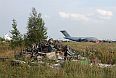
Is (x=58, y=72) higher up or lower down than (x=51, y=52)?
lower down

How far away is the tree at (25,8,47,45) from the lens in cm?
3641

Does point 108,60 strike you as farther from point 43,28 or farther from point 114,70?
point 43,28

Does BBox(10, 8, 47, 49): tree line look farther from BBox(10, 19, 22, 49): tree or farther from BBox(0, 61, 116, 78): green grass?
BBox(0, 61, 116, 78): green grass

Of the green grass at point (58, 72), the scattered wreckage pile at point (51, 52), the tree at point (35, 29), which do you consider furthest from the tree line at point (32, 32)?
the green grass at point (58, 72)

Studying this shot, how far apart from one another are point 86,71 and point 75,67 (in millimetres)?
627

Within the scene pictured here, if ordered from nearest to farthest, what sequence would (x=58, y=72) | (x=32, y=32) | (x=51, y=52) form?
(x=58, y=72), (x=51, y=52), (x=32, y=32)

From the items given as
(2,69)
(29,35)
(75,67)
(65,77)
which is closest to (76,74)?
(65,77)

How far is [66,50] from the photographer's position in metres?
18.4

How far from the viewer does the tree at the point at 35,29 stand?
36406 millimetres

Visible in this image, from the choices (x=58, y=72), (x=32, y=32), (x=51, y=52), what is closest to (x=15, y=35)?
(x=32, y=32)

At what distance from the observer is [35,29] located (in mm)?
37250

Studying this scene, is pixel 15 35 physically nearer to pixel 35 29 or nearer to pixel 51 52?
pixel 35 29

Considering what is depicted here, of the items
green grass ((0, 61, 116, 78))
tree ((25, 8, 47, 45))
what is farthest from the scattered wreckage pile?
tree ((25, 8, 47, 45))

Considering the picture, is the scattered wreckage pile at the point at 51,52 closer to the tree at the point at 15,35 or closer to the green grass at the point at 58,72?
the green grass at the point at 58,72
